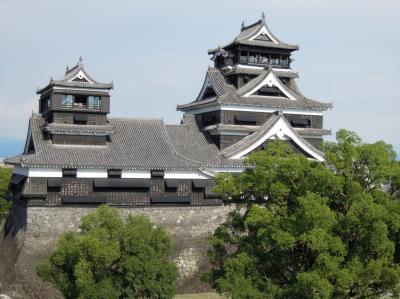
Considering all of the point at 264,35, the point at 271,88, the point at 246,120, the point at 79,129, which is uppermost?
the point at 264,35

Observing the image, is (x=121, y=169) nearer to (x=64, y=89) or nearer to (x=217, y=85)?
(x=64, y=89)

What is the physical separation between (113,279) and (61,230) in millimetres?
8309

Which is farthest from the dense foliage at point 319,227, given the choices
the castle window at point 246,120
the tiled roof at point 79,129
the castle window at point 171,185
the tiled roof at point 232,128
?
the castle window at point 246,120

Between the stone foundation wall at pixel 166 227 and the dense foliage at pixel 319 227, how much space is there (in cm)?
990

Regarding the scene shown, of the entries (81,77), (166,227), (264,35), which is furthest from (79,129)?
(264,35)

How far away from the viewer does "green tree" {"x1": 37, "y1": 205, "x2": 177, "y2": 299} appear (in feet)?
69.2

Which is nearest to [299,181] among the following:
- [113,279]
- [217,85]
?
[113,279]

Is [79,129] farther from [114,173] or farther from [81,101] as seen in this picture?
[114,173]

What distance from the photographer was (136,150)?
31641mm

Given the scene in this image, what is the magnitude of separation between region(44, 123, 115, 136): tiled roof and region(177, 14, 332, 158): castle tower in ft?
20.8

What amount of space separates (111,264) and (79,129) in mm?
10758

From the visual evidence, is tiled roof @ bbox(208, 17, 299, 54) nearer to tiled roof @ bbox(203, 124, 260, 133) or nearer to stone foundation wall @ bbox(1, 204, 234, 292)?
tiled roof @ bbox(203, 124, 260, 133)

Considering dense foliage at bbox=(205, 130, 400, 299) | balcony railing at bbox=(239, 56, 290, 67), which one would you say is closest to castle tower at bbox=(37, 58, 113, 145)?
balcony railing at bbox=(239, 56, 290, 67)

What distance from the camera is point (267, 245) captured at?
63.0ft
